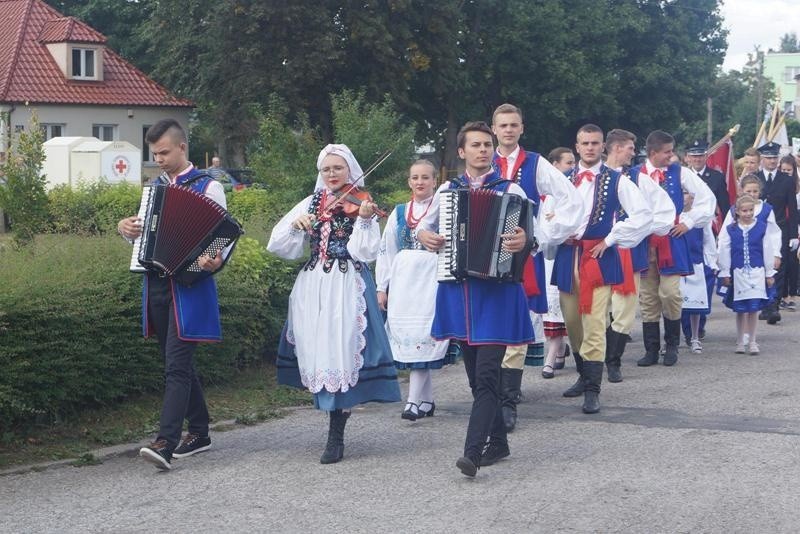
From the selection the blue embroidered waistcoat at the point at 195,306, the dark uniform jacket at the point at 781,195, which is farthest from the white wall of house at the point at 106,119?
the blue embroidered waistcoat at the point at 195,306

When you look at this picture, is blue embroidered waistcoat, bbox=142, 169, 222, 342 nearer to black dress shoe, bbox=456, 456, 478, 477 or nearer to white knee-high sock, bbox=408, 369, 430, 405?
black dress shoe, bbox=456, 456, 478, 477

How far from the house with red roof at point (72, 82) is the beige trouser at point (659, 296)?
3553cm

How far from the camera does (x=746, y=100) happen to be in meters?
93.8

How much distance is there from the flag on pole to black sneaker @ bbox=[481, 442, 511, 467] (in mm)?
9245

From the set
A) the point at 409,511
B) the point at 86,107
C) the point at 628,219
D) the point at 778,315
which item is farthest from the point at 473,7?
the point at 409,511

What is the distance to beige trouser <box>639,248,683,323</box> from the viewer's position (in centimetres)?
1200

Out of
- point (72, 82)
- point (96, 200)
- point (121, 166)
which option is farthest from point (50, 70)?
point (96, 200)

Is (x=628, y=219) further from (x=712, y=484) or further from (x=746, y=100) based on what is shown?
(x=746, y=100)

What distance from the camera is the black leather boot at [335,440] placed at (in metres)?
7.52

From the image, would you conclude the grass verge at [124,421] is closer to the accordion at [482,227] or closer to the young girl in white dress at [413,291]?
the young girl in white dress at [413,291]

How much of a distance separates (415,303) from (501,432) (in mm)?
1835

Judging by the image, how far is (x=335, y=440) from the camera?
24.9ft

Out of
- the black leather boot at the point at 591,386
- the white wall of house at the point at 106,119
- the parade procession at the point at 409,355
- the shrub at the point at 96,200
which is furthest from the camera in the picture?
the white wall of house at the point at 106,119

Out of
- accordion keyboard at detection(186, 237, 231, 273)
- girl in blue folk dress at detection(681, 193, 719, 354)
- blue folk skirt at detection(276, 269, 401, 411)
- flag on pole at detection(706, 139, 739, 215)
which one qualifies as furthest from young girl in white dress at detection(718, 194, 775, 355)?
accordion keyboard at detection(186, 237, 231, 273)
